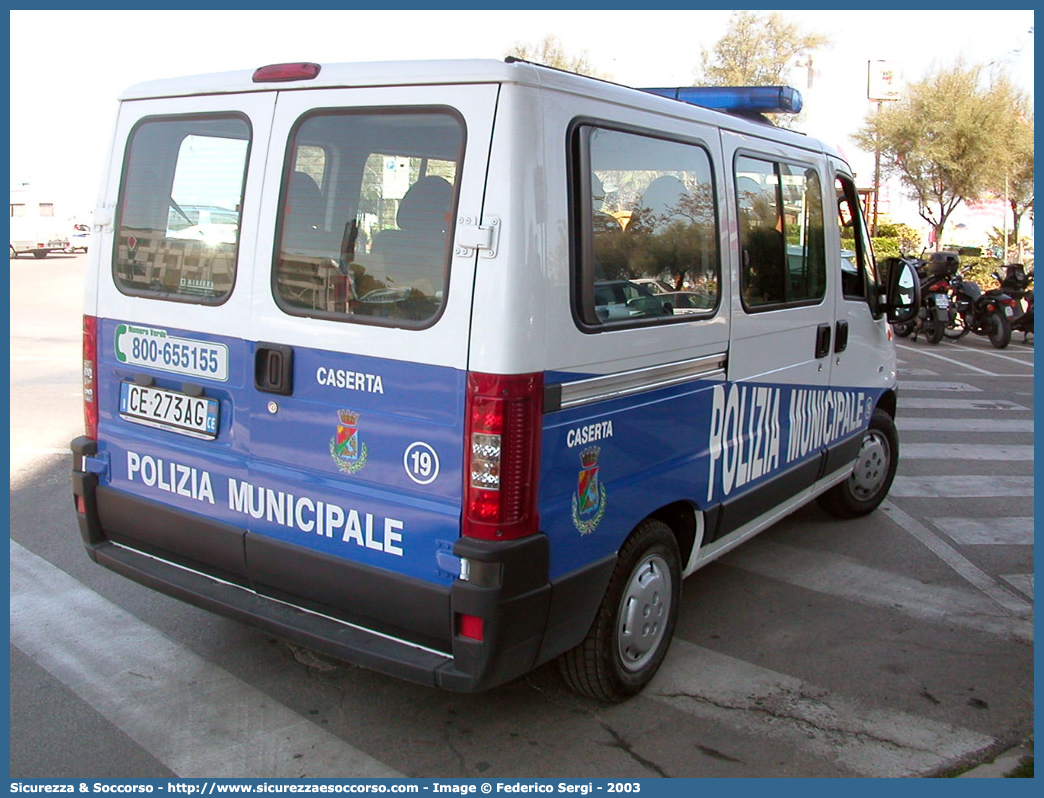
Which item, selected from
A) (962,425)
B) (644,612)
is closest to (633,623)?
(644,612)

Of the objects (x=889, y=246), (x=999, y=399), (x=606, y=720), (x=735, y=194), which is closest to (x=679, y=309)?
(x=735, y=194)

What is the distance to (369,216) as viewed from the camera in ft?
10.7

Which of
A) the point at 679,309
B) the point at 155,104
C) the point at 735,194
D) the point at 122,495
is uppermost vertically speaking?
the point at 155,104

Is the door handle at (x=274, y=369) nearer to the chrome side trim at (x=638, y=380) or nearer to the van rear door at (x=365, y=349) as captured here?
the van rear door at (x=365, y=349)

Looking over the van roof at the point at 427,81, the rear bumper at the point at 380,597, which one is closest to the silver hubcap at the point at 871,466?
the van roof at the point at 427,81

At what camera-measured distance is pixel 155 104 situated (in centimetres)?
383

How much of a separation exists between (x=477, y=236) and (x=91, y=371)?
1.96 metres

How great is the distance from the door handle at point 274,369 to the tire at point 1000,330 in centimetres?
1388

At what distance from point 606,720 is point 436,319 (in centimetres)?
168

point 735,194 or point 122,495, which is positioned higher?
point 735,194

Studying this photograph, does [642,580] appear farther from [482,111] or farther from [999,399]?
[999,399]

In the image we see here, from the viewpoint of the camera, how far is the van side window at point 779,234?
4.27 meters

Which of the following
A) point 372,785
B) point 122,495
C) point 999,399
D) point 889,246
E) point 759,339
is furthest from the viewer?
point 889,246

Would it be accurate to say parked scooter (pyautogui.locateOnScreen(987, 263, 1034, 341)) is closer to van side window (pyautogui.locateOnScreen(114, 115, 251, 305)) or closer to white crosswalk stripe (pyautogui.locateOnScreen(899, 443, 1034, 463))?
white crosswalk stripe (pyautogui.locateOnScreen(899, 443, 1034, 463))
